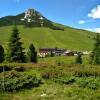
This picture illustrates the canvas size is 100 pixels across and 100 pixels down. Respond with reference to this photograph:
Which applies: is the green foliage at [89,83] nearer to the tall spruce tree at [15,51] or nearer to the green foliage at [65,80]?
the green foliage at [65,80]

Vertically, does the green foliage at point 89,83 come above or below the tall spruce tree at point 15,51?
below

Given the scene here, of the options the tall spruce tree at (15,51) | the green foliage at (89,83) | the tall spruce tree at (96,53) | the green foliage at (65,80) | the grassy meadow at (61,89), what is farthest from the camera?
the tall spruce tree at (96,53)

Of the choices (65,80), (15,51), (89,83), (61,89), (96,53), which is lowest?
(61,89)

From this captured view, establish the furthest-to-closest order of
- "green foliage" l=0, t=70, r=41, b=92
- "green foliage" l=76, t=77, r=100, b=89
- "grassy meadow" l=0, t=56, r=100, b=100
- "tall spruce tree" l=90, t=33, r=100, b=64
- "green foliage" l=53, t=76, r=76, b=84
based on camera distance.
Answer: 1. "tall spruce tree" l=90, t=33, r=100, b=64
2. "green foliage" l=53, t=76, r=76, b=84
3. "green foliage" l=76, t=77, r=100, b=89
4. "green foliage" l=0, t=70, r=41, b=92
5. "grassy meadow" l=0, t=56, r=100, b=100

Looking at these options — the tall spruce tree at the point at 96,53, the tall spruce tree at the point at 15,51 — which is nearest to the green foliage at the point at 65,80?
the tall spruce tree at the point at 15,51

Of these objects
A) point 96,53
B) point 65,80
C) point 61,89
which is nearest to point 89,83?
point 65,80

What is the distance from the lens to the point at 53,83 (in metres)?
26.2

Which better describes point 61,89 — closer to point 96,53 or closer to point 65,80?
point 65,80

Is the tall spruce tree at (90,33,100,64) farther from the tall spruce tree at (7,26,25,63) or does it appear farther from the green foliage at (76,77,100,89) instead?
the green foliage at (76,77,100,89)

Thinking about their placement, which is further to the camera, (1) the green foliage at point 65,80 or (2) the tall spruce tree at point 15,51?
(2) the tall spruce tree at point 15,51

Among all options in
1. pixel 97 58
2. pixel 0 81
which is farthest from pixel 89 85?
pixel 97 58

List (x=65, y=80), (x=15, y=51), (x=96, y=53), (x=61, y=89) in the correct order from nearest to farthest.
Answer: (x=61, y=89), (x=65, y=80), (x=15, y=51), (x=96, y=53)

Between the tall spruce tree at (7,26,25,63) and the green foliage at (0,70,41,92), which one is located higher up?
the tall spruce tree at (7,26,25,63)

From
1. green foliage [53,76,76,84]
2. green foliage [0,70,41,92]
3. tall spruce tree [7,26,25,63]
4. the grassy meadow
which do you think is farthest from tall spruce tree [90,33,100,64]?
green foliage [0,70,41,92]
